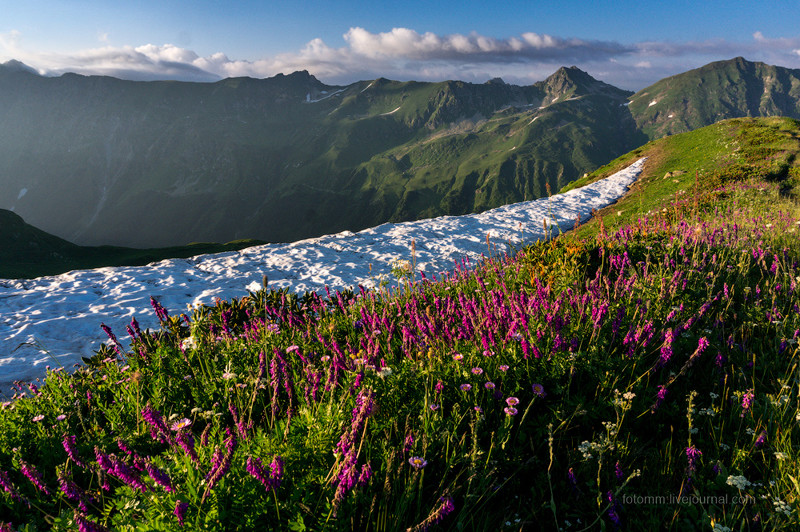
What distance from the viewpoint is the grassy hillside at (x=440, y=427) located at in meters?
2.11

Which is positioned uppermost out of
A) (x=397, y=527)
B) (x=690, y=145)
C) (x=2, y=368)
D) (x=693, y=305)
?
(x=690, y=145)

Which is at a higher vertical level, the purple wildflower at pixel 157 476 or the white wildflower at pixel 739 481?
→ the purple wildflower at pixel 157 476

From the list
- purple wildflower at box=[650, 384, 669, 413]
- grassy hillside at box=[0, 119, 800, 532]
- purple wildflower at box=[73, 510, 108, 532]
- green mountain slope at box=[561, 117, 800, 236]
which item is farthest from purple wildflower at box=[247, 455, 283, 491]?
green mountain slope at box=[561, 117, 800, 236]

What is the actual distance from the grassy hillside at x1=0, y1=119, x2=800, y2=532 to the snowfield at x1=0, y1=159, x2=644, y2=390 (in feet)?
4.61

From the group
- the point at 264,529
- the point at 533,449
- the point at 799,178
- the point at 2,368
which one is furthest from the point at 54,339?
the point at 799,178

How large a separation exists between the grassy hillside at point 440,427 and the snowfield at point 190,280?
141 cm

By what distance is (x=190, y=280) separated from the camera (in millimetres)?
9766

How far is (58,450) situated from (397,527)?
9.51ft

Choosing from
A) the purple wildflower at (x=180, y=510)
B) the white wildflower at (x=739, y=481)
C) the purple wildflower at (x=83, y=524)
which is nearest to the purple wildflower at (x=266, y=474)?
the purple wildflower at (x=180, y=510)

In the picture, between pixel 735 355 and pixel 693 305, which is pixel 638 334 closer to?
pixel 735 355

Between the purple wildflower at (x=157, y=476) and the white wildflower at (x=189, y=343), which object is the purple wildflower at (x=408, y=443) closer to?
the purple wildflower at (x=157, y=476)

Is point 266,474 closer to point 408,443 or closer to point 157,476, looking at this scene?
point 157,476

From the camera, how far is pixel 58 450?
314 cm

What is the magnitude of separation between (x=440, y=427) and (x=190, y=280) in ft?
29.4
